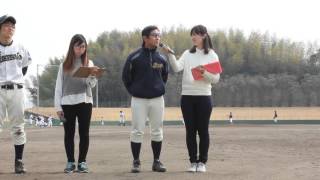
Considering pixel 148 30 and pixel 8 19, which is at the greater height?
pixel 8 19

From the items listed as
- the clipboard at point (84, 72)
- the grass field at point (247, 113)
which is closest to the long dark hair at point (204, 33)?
the clipboard at point (84, 72)

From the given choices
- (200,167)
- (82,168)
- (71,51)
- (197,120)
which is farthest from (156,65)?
(82,168)

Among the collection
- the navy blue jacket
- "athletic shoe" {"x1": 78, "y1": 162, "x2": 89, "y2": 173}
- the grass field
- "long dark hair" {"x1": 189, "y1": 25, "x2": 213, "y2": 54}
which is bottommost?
the grass field

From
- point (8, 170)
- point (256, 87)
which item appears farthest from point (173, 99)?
point (8, 170)

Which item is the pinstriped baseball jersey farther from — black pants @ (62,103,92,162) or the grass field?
the grass field

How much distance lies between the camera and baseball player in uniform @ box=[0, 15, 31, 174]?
790cm

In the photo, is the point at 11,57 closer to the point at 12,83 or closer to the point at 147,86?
the point at 12,83

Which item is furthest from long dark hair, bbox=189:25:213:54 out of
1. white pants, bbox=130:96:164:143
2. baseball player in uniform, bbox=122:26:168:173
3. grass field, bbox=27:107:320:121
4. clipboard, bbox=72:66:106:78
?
grass field, bbox=27:107:320:121

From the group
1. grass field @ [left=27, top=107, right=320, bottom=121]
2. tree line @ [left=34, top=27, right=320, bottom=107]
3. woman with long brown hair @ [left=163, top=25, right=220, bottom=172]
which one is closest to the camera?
woman with long brown hair @ [left=163, top=25, right=220, bottom=172]

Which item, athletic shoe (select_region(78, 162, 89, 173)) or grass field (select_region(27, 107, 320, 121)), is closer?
athletic shoe (select_region(78, 162, 89, 173))

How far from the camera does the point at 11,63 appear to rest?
26.2 feet

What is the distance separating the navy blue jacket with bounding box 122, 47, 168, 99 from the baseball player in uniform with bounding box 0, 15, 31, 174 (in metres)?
1.49

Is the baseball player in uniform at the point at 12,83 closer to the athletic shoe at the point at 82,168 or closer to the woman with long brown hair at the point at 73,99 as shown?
the woman with long brown hair at the point at 73,99

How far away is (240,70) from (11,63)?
84984 mm
